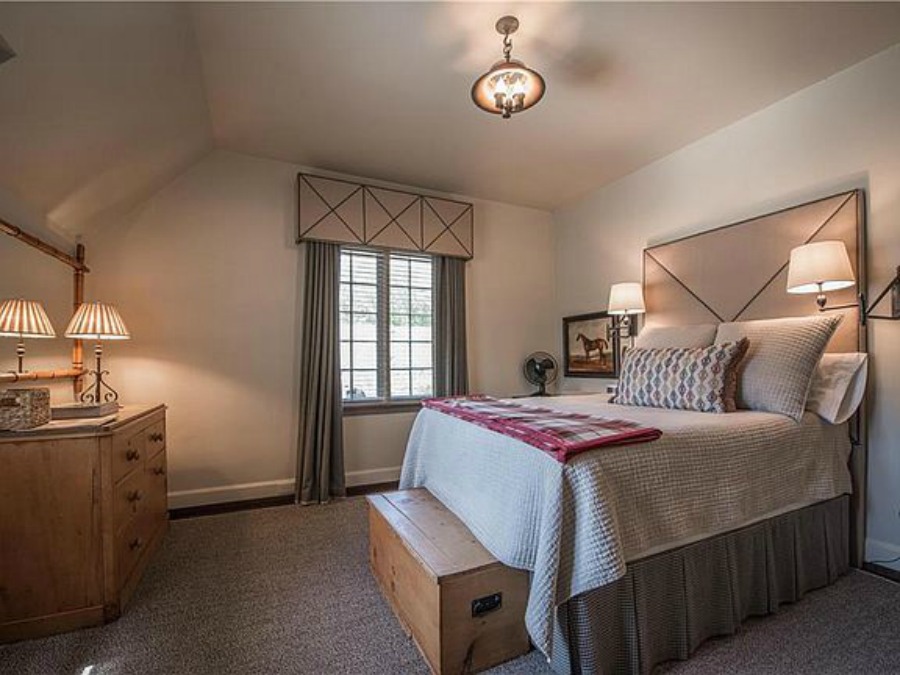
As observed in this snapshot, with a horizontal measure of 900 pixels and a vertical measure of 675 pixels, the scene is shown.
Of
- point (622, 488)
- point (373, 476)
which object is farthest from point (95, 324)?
point (622, 488)

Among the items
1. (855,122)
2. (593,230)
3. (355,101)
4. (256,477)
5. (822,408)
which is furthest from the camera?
(593,230)

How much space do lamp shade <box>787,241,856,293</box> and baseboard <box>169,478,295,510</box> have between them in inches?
135

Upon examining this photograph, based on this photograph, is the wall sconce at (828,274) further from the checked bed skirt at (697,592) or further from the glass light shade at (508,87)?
the glass light shade at (508,87)

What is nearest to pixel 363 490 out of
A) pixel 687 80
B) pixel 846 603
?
pixel 846 603

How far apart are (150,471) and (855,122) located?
4.11 metres

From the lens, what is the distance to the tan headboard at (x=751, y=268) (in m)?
2.20

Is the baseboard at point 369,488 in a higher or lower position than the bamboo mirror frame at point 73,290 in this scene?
lower

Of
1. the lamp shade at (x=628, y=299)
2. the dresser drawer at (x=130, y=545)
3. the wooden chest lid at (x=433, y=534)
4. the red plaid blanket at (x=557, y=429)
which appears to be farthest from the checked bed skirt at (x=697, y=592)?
the dresser drawer at (x=130, y=545)

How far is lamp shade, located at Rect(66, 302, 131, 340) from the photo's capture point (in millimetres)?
2180

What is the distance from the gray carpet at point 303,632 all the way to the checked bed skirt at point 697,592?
67 mm

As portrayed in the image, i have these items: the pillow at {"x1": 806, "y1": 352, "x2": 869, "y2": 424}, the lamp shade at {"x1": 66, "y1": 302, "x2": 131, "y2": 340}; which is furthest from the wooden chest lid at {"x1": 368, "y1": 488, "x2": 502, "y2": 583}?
the pillow at {"x1": 806, "y1": 352, "x2": 869, "y2": 424}

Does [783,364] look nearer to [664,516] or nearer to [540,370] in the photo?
[664,516]

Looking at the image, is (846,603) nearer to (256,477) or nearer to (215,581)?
(215,581)

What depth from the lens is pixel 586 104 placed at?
255cm
